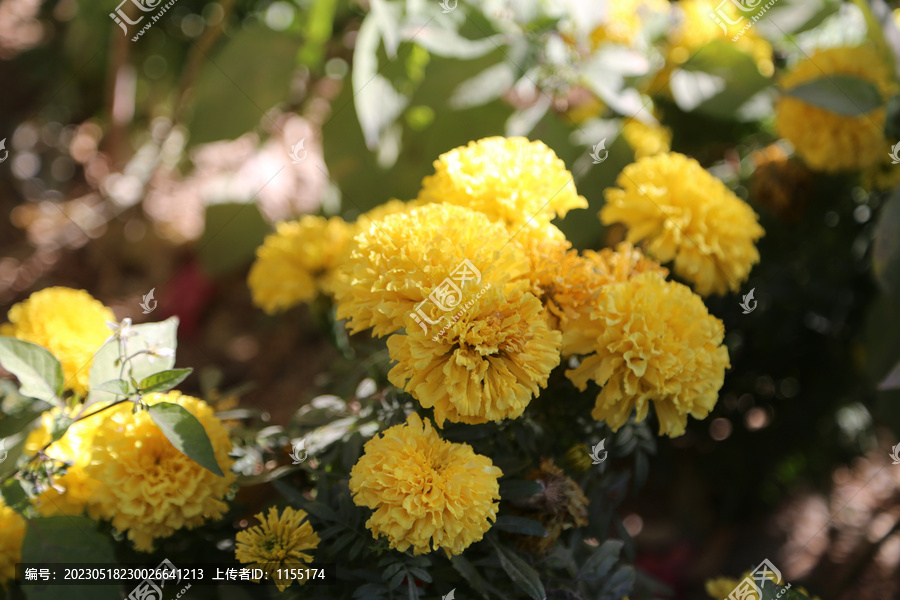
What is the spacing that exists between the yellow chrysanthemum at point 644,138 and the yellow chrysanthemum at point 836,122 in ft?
0.70

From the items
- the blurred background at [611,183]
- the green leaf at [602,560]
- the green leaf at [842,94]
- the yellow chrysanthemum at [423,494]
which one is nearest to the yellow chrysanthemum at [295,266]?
the blurred background at [611,183]

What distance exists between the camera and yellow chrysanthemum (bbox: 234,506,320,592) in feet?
1.94

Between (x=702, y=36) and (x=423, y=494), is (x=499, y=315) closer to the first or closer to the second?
(x=423, y=494)

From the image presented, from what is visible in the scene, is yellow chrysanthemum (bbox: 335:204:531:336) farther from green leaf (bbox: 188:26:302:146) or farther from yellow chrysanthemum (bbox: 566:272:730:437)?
green leaf (bbox: 188:26:302:146)

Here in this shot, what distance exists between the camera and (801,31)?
1.21 m

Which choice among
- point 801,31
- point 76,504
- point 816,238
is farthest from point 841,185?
point 76,504

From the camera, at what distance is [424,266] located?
57cm

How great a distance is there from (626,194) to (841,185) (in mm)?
616

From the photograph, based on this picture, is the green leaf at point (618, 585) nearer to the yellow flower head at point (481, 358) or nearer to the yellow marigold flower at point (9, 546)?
the yellow flower head at point (481, 358)

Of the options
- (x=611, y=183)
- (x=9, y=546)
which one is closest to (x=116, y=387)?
(x=9, y=546)

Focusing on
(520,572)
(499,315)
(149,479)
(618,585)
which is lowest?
(618,585)

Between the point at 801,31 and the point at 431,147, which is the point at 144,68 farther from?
the point at 801,31

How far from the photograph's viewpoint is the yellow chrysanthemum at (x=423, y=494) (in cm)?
54

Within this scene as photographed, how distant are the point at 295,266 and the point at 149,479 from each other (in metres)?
0.37
